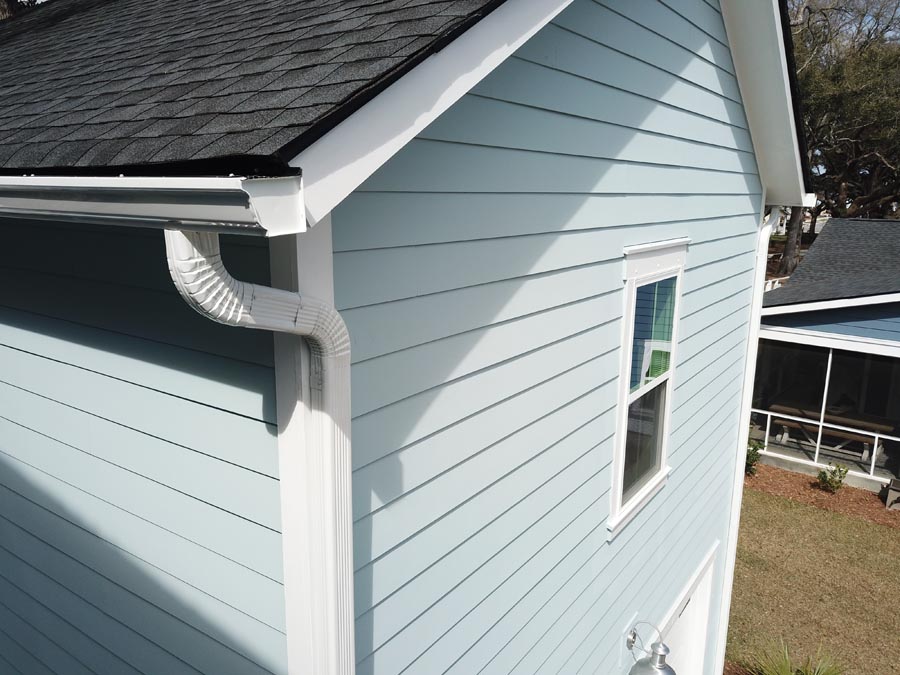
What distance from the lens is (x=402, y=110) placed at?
176 cm

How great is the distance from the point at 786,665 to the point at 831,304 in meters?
6.68

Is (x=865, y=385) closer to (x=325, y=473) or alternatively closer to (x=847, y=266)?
(x=847, y=266)

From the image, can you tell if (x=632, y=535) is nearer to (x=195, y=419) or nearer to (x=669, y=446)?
(x=669, y=446)

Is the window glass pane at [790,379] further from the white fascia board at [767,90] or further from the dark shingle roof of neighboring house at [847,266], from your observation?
the white fascia board at [767,90]

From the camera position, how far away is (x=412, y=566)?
8.09 feet

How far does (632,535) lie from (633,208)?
83.3 inches

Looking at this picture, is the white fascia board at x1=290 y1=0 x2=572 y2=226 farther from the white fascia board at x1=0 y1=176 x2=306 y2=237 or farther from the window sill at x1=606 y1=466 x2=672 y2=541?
the window sill at x1=606 y1=466 x2=672 y2=541

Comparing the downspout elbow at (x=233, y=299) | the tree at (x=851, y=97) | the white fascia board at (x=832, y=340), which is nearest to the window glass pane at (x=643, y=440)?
the downspout elbow at (x=233, y=299)

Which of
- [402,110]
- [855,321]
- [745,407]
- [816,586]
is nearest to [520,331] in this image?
[402,110]

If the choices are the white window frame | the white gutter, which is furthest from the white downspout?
the white gutter

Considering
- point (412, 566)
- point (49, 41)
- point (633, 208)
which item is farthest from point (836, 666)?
point (49, 41)

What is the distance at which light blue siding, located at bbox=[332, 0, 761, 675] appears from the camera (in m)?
2.25

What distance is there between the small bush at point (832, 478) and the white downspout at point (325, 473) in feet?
37.1

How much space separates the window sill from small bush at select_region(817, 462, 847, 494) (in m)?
8.08
